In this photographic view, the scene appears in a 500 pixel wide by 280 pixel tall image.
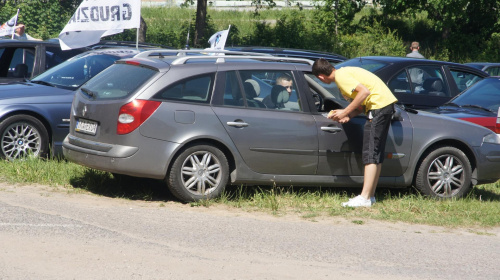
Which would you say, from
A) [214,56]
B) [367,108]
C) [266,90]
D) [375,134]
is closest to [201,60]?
[214,56]

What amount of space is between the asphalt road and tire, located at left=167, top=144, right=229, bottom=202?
19 centimetres

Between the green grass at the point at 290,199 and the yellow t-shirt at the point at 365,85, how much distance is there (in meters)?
1.17

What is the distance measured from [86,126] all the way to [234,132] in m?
1.58

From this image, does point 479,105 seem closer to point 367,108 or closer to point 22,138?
point 367,108

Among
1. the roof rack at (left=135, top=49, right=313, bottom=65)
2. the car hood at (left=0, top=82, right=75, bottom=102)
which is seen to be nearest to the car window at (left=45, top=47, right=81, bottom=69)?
the car hood at (left=0, top=82, right=75, bottom=102)

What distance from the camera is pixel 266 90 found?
8.56 meters

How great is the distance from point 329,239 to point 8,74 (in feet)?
24.2

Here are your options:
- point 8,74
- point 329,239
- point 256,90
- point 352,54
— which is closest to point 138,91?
point 256,90

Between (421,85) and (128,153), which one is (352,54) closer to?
(421,85)

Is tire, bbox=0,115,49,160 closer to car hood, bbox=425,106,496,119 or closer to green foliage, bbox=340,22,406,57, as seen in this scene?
car hood, bbox=425,106,496,119

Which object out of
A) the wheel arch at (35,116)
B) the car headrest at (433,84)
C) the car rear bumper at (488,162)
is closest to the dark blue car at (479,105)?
the car headrest at (433,84)

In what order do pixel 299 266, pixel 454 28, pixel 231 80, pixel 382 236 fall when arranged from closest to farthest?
pixel 299 266 → pixel 382 236 → pixel 231 80 → pixel 454 28

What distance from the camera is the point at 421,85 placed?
40.7 ft

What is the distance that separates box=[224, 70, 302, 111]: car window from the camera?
838cm
